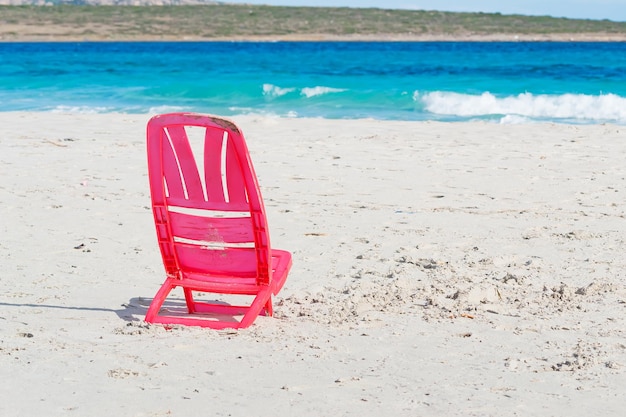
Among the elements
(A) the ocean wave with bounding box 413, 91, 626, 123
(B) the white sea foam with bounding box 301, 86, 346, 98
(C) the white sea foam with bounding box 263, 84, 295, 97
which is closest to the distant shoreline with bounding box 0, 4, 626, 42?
(C) the white sea foam with bounding box 263, 84, 295, 97

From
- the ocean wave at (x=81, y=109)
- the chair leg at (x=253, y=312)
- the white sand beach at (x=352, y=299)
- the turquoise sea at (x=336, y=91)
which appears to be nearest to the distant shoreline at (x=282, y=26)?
the turquoise sea at (x=336, y=91)

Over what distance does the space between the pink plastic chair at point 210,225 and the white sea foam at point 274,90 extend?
55.6 ft

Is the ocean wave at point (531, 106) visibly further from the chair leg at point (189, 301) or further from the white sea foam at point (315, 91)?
the chair leg at point (189, 301)

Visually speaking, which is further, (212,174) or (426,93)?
(426,93)

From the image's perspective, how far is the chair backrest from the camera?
3801 mm

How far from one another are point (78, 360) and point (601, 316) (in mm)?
2344

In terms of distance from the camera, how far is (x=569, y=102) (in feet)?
60.5

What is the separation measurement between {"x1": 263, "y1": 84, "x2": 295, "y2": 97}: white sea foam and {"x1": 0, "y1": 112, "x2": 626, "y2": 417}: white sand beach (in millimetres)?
12565

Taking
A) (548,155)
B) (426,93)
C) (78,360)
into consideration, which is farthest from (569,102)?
(78,360)

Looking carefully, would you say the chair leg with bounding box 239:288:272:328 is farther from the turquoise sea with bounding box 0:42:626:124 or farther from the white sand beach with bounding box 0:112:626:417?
the turquoise sea with bounding box 0:42:626:124

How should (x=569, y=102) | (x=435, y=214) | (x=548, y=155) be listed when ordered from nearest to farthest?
(x=435, y=214), (x=548, y=155), (x=569, y=102)

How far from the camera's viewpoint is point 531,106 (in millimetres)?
18875

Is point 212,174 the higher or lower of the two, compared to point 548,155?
higher

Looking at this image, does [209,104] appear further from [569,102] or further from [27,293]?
[27,293]
